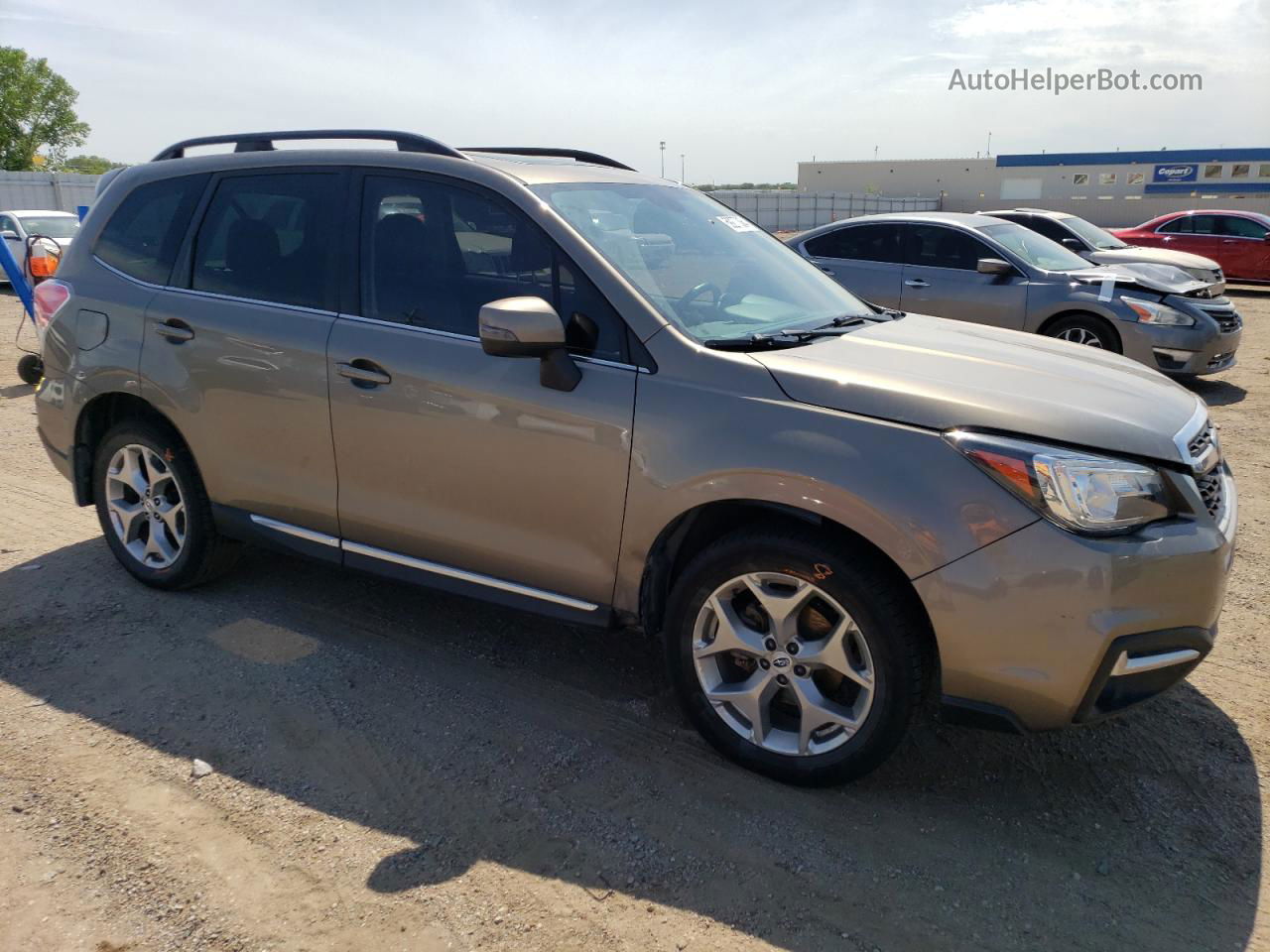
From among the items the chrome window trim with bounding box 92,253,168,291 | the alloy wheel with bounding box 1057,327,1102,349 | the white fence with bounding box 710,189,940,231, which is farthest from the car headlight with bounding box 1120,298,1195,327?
the white fence with bounding box 710,189,940,231

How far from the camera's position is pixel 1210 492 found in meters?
2.89

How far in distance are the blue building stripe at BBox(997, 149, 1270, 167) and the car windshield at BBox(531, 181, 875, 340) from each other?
53.7 meters

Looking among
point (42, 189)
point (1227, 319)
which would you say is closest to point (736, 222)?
point (1227, 319)

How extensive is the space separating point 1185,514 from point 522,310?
79.7 inches

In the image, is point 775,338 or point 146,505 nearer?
point 775,338

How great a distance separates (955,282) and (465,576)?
7147 mm

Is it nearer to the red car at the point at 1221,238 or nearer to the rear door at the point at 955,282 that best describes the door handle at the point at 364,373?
the rear door at the point at 955,282

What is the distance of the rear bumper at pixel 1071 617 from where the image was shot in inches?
100

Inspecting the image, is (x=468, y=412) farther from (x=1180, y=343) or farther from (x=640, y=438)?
(x=1180, y=343)

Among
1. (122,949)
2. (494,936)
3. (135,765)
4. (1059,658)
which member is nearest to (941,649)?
(1059,658)

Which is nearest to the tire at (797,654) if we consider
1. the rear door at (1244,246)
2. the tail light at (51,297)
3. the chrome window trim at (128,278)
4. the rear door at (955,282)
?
the chrome window trim at (128,278)

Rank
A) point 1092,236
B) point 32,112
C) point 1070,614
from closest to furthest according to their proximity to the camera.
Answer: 1. point 1070,614
2. point 1092,236
3. point 32,112

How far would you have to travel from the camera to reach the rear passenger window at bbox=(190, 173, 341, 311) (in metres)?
3.79

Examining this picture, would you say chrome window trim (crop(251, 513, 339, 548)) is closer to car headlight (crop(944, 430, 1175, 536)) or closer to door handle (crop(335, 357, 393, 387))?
door handle (crop(335, 357, 393, 387))
